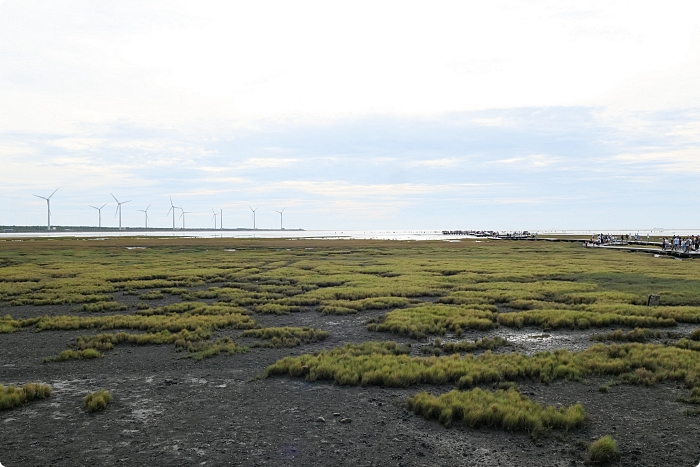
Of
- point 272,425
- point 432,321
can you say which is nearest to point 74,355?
point 272,425

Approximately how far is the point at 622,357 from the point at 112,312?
2578 centimetres

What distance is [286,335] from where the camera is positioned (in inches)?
869

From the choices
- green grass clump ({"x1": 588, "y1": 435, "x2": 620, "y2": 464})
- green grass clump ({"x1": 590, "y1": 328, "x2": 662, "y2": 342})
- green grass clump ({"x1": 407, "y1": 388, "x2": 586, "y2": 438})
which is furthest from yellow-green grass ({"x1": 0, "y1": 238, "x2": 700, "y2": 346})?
green grass clump ({"x1": 588, "y1": 435, "x2": 620, "y2": 464})

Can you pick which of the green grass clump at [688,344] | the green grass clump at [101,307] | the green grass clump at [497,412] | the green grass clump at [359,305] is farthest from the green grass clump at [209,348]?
the green grass clump at [688,344]

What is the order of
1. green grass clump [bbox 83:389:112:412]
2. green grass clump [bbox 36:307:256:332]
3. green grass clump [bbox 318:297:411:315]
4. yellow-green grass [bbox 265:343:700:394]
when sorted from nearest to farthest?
green grass clump [bbox 83:389:112:412] < yellow-green grass [bbox 265:343:700:394] < green grass clump [bbox 36:307:256:332] < green grass clump [bbox 318:297:411:315]

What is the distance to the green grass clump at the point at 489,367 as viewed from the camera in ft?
51.2

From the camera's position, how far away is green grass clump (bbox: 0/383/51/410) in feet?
43.3

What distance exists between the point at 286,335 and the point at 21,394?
1047cm

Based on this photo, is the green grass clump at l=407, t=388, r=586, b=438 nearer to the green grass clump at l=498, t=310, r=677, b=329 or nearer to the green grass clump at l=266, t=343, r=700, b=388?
the green grass clump at l=266, t=343, r=700, b=388

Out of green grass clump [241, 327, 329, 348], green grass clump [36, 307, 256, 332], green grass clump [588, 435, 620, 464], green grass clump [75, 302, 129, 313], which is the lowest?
green grass clump [588, 435, 620, 464]

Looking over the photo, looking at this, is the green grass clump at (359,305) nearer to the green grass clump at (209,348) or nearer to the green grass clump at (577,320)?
the green grass clump at (577,320)

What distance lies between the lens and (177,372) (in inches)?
657

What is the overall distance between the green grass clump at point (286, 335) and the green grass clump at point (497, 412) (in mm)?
8308

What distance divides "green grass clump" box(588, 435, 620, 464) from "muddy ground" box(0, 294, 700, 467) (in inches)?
8.7
